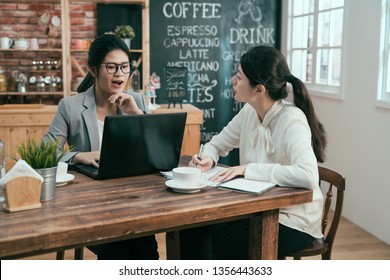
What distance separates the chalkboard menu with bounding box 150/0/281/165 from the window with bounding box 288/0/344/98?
0.35 meters

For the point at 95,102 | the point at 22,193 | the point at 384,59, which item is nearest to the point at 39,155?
the point at 22,193

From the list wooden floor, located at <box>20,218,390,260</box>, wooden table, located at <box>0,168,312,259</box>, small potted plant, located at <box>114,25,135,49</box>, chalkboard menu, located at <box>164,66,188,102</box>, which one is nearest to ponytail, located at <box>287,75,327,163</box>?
wooden table, located at <box>0,168,312,259</box>

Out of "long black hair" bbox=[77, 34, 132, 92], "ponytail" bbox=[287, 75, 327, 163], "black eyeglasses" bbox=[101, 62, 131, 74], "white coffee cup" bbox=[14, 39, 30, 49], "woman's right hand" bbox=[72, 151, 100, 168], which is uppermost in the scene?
"white coffee cup" bbox=[14, 39, 30, 49]

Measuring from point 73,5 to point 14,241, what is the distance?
152 inches

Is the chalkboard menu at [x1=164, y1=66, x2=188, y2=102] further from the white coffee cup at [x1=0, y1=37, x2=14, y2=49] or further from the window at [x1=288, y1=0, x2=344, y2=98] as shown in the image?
the white coffee cup at [x1=0, y1=37, x2=14, y2=49]

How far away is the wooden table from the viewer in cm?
129

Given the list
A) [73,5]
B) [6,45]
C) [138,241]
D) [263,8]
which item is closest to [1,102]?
[6,45]

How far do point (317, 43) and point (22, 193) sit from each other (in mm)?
3538

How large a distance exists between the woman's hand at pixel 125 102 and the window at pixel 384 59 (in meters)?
1.85

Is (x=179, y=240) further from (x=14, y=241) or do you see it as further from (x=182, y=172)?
(x=14, y=241)

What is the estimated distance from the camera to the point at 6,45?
4.35 m

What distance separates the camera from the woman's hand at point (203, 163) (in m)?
2.06

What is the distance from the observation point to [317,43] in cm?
444

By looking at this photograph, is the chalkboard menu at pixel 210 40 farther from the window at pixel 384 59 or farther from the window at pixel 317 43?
the window at pixel 384 59
